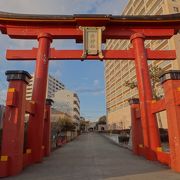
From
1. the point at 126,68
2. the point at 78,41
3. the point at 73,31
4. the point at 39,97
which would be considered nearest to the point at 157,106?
the point at 39,97

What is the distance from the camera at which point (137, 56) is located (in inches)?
542

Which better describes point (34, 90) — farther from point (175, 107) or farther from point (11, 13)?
point (175, 107)

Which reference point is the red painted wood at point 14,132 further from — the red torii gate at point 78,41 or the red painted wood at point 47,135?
the red painted wood at point 47,135

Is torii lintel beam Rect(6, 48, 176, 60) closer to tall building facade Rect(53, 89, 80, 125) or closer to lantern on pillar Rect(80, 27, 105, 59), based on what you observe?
lantern on pillar Rect(80, 27, 105, 59)

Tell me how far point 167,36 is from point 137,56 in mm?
2341

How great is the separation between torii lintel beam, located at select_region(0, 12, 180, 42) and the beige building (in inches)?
1001

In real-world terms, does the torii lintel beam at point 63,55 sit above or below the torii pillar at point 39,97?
above

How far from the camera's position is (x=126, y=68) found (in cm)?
6525

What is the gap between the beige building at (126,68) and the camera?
4256cm

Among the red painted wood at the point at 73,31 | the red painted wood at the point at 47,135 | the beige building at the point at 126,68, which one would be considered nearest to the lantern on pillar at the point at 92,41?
the red painted wood at the point at 73,31

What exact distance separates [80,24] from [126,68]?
52644 millimetres

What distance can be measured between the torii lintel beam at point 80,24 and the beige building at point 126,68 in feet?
83.4

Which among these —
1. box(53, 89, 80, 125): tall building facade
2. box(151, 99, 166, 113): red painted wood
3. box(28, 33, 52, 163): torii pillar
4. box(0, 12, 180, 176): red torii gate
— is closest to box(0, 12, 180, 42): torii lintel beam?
box(0, 12, 180, 176): red torii gate

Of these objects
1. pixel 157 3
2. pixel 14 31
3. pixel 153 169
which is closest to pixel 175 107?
pixel 153 169
